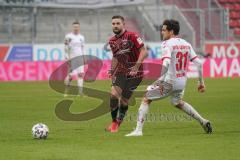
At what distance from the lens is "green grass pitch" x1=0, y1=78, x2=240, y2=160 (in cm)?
1095

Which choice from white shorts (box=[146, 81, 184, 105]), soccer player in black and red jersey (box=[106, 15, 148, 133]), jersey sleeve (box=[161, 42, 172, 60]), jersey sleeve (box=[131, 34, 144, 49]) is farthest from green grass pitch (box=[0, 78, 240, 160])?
jersey sleeve (box=[131, 34, 144, 49])

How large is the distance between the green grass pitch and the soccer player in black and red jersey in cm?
55

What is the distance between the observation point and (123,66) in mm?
15352

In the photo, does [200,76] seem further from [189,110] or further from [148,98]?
[148,98]

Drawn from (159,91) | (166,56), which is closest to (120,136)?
(159,91)

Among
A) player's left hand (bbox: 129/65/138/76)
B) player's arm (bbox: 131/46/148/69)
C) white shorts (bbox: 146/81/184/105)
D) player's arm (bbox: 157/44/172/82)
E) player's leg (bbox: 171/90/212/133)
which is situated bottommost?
player's leg (bbox: 171/90/212/133)

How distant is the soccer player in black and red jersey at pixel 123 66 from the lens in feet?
49.4

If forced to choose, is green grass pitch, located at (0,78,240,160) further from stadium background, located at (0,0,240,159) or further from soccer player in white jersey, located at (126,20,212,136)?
soccer player in white jersey, located at (126,20,212,136)

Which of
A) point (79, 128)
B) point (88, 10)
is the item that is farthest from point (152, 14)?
point (79, 128)

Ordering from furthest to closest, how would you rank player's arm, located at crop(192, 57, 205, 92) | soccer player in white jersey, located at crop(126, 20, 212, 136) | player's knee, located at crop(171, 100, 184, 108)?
player's knee, located at crop(171, 100, 184, 108) < player's arm, located at crop(192, 57, 205, 92) < soccer player in white jersey, located at crop(126, 20, 212, 136)

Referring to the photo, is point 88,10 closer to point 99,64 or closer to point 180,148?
point 99,64

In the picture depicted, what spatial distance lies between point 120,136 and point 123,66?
6.81ft

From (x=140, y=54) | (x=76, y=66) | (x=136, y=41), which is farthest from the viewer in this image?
(x=76, y=66)

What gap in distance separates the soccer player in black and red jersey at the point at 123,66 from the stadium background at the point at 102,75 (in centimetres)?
61
